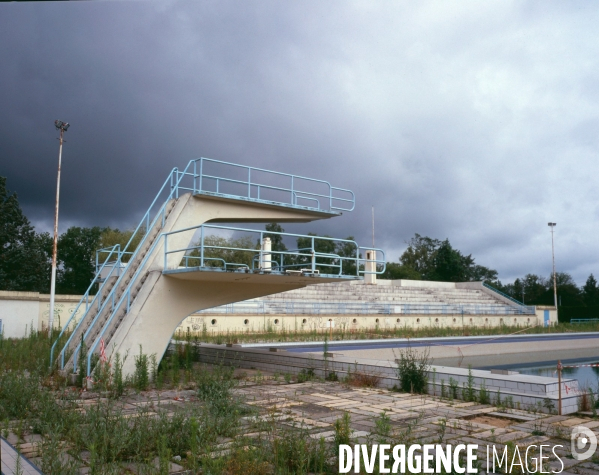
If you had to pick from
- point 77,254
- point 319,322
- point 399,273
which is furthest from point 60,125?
point 399,273

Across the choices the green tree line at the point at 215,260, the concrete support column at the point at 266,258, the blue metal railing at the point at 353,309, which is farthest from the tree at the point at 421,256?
the concrete support column at the point at 266,258

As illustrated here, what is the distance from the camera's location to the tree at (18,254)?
44438 mm

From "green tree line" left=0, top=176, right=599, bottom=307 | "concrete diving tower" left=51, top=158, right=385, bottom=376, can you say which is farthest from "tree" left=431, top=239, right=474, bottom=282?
"concrete diving tower" left=51, top=158, right=385, bottom=376

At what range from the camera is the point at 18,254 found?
44.8m

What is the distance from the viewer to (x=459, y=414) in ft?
27.7

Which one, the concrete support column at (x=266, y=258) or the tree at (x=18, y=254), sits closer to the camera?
the concrete support column at (x=266, y=258)

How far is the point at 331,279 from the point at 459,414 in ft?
17.1

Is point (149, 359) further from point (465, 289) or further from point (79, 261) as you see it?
point (79, 261)

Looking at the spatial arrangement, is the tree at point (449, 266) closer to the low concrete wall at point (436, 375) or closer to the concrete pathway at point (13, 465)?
the low concrete wall at point (436, 375)

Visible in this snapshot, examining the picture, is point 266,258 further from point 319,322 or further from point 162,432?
point 319,322

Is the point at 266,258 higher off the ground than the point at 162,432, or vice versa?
the point at 266,258

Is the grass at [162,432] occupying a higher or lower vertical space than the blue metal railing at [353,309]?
lower

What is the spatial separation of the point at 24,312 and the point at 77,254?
122ft

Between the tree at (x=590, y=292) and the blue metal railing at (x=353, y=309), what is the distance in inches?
849
